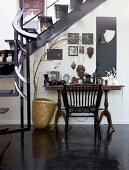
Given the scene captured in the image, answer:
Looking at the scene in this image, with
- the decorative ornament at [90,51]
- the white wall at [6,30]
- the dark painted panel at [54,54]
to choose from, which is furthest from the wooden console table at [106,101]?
the white wall at [6,30]

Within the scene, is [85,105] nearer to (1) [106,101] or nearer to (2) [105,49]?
(1) [106,101]

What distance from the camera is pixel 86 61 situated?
17.7 ft

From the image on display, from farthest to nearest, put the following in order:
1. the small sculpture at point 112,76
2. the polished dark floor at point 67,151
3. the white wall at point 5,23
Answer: the white wall at point 5,23 → the small sculpture at point 112,76 → the polished dark floor at point 67,151

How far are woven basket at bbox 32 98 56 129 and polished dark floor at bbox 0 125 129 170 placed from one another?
186mm

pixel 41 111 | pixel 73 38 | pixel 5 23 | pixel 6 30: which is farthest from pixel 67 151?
pixel 5 23

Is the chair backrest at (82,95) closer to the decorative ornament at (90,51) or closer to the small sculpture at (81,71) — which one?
the small sculpture at (81,71)

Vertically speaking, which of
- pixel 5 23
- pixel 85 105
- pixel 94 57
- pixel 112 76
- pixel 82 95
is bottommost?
pixel 85 105

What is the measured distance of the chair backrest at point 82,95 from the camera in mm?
4469

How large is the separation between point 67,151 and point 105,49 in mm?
2572

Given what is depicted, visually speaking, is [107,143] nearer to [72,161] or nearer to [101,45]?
[72,161]

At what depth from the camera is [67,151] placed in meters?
3.56

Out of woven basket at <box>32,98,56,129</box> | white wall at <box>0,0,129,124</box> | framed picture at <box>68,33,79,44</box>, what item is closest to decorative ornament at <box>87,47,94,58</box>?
white wall at <box>0,0,129,124</box>

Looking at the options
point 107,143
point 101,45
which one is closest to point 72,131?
point 107,143

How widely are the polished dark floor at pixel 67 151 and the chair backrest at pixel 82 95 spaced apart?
21.1 inches
